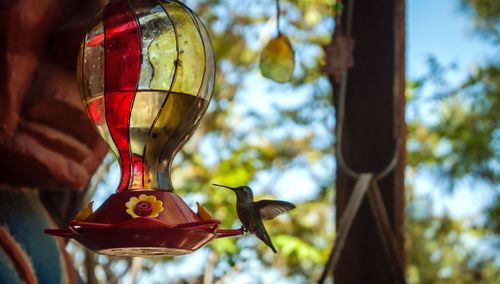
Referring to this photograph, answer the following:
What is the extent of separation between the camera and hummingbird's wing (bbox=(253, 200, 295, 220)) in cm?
143

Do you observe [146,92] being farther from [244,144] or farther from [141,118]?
[244,144]

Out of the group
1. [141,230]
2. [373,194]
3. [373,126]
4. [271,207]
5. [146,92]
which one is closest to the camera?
[141,230]

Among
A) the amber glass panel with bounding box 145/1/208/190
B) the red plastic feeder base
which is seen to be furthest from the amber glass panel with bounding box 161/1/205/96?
the red plastic feeder base

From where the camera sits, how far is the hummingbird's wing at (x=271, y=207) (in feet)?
4.70

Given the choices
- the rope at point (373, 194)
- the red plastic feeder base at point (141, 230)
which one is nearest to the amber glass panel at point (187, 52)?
the red plastic feeder base at point (141, 230)

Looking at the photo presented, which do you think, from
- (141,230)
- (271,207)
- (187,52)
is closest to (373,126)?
(271,207)

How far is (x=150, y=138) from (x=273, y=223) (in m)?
3.53

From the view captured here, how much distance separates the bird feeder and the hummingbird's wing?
8cm

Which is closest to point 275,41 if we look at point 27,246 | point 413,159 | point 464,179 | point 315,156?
point 27,246

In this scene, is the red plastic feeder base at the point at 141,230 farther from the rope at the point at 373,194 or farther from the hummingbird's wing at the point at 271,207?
the rope at the point at 373,194

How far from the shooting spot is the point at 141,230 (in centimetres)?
120

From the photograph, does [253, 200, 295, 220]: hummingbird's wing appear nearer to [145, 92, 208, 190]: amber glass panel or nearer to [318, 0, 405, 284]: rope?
[145, 92, 208, 190]: amber glass panel

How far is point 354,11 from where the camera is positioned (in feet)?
7.31

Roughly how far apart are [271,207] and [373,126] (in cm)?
78
